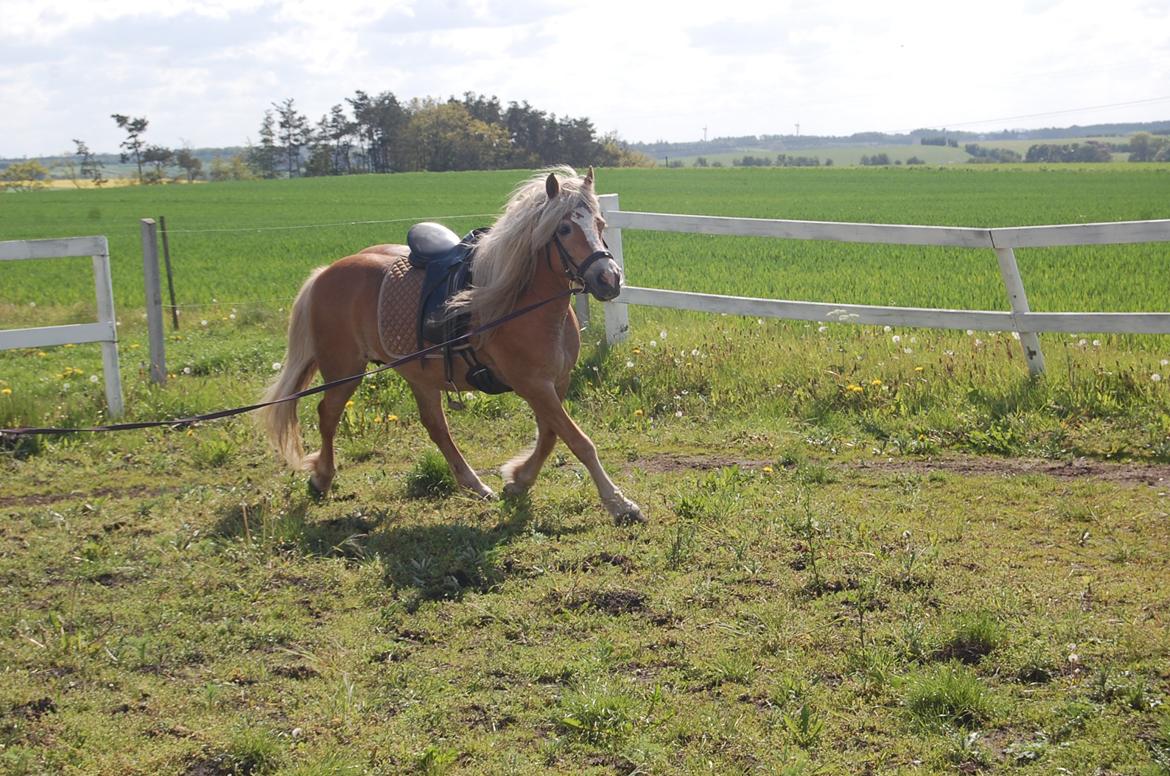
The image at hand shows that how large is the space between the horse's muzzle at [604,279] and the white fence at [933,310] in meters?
3.67

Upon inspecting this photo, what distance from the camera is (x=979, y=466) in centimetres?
722

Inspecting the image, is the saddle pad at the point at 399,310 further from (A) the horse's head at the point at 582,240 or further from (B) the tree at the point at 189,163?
(B) the tree at the point at 189,163

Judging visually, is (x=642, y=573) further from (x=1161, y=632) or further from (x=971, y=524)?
(x=1161, y=632)

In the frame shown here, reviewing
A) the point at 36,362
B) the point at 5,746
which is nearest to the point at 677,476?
the point at 5,746

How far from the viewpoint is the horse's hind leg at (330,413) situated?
289 inches

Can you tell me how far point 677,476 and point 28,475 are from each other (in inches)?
183

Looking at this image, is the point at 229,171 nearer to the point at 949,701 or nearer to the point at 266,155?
the point at 266,155

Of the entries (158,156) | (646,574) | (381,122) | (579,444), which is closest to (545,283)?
(579,444)

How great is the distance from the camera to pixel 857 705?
400 centimetres

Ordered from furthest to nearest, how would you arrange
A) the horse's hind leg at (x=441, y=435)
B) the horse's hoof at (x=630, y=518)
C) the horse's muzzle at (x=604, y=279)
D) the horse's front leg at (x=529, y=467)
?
the horse's hind leg at (x=441, y=435)
the horse's front leg at (x=529, y=467)
the horse's hoof at (x=630, y=518)
the horse's muzzle at (x=604, y=279)

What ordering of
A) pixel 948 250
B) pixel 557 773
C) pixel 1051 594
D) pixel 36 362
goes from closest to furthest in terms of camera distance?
pixel 557 773, pixel 1051 594, pixel 36 362, pixel 948 250

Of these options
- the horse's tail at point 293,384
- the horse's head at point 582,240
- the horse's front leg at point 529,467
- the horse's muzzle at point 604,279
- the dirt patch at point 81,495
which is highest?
the horse's head at point 582,240

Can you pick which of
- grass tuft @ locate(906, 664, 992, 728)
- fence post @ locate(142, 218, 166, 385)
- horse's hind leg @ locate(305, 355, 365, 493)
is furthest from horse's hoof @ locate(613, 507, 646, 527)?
fence post @ locate(142, 218, 166, 385)

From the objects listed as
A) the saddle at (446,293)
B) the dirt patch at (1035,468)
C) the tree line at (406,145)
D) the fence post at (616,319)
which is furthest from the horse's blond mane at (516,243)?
the tree line at (406,145)
